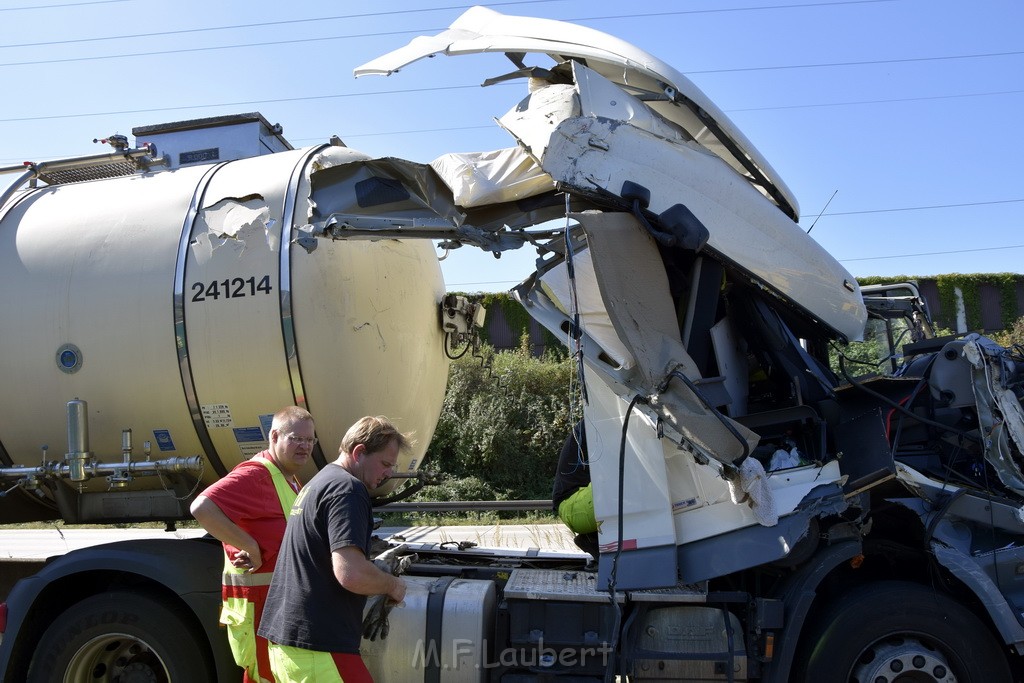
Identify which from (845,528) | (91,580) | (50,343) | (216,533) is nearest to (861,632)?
(845,528)

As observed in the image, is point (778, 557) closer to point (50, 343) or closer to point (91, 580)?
point (91, 580)

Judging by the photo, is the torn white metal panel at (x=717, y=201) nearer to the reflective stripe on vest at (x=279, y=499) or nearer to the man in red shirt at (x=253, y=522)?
the man in red shirt at (x=253, y=522)

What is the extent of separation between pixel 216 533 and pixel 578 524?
2029 millimetres

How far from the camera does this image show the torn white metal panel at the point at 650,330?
377 centimetres

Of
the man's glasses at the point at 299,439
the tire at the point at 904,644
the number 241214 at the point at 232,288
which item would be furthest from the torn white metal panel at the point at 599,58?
the tire at the point at 904,644

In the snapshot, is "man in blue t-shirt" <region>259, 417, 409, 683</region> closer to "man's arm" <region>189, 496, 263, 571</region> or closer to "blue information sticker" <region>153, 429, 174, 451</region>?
"man's arm" <region>189, 496, 263, 571</region>

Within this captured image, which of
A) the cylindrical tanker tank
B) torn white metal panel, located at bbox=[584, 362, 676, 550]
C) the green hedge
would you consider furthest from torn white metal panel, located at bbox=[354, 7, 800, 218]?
the green hedge

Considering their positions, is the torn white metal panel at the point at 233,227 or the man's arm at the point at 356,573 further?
the torn white metal panel at the point at 233,227

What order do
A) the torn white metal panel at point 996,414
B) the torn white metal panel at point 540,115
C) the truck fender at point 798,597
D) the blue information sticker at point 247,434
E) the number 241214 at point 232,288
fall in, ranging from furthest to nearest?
the blue information sticker at point 247,434 < the number 241214 at point 232,288 < the torn white metal panel at point 996,414 < the torn white metal panel at point 540,115 < the truck fender at point 798,597

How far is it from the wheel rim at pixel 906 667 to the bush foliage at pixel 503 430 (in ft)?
33.7

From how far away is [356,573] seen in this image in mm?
2967

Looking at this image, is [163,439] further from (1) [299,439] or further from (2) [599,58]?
(2) [599,58]

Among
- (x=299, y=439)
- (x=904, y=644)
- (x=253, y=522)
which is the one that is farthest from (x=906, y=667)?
(x=253, y=522)

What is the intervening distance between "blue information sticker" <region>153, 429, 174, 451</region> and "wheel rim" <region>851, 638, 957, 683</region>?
13.5 ft
